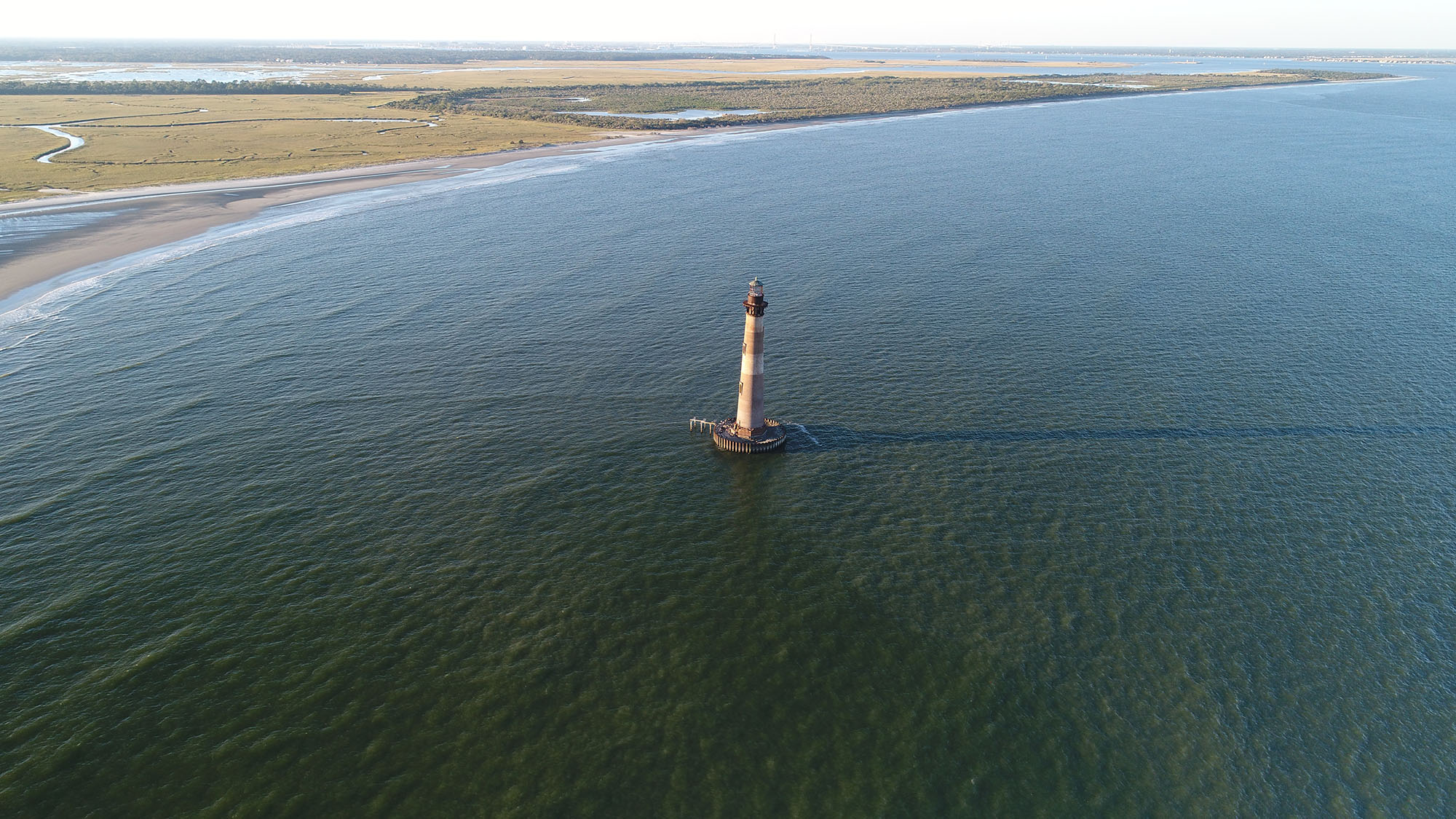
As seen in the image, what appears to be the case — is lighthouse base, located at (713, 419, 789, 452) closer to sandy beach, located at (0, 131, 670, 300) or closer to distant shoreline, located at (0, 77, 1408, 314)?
distant shoreline, located at (0, 77, 1408, 314)

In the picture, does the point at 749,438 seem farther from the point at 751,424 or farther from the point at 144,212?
the point at 144,212

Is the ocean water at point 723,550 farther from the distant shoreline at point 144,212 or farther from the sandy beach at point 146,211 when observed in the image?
the sandy beach at point 146,211

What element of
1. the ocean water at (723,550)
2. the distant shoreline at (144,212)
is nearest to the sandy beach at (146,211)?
the distant shoreline at (144,212)

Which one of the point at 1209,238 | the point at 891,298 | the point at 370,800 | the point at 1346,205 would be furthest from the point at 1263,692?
the point at 1346,205

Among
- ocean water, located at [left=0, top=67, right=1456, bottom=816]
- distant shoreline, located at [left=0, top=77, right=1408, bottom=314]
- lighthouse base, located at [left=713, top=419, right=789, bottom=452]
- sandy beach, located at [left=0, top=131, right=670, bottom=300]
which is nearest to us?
ocean water, located at [left=0, top=67, right=1456, bottom=816]

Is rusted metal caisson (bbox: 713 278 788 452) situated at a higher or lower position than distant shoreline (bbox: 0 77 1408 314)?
lower

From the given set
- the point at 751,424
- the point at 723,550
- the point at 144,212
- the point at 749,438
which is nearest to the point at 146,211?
the point at 144,212

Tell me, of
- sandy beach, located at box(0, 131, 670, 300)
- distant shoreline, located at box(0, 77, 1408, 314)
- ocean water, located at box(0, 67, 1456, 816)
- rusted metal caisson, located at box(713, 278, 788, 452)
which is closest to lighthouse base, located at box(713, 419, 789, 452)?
rusted metal caisson, located at box(713, 278, 788, 452)
